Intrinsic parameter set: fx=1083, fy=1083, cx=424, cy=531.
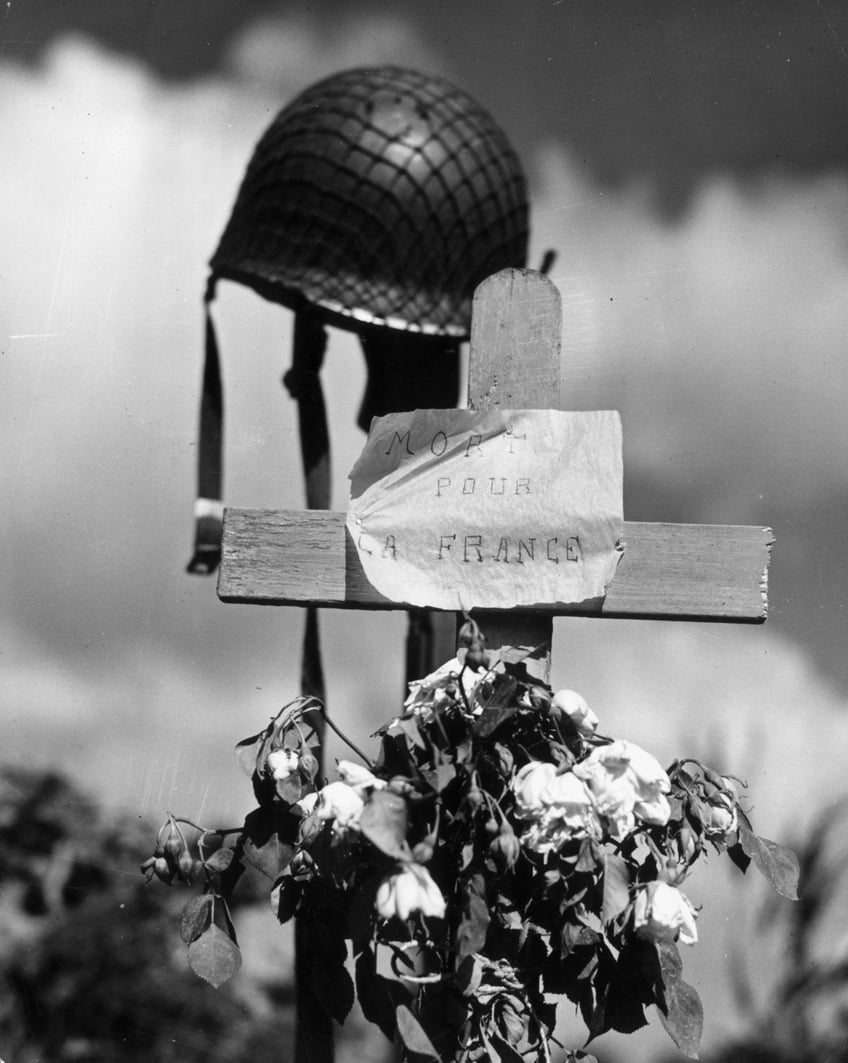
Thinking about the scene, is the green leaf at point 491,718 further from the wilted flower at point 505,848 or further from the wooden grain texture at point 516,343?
the wooden grain texture at point 516,343

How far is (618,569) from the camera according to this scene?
3.17 ft

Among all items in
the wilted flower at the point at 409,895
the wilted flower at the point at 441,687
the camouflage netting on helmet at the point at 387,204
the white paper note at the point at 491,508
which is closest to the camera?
the wilted flower at the point at 409,895

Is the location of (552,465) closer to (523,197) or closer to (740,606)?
(740,606)

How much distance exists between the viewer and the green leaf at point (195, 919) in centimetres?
84

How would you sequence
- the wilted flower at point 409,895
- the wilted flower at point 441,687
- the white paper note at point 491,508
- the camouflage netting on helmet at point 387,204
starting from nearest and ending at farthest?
the wilted flower at point 409,895 → the wilted flower at point 441,687 → the white paper note at point 491,508 → the camouflage netting on helmet at point 387,204

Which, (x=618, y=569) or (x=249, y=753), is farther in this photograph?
(x=618, y=569)

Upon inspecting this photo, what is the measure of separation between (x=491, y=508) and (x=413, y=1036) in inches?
16.7

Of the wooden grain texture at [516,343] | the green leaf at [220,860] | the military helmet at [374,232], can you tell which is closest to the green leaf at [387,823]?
the green leaf at [220,860]

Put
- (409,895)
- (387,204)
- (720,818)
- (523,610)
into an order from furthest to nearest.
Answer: (387,204) → (523,610) → (720,818) → (409,895)

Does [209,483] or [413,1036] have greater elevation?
[209,483]

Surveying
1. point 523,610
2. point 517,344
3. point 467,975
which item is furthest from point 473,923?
point 517,344

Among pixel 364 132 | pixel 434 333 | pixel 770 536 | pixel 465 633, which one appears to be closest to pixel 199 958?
pixel 465 633

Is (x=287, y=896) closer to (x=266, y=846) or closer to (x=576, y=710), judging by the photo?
(x=266, y=846)

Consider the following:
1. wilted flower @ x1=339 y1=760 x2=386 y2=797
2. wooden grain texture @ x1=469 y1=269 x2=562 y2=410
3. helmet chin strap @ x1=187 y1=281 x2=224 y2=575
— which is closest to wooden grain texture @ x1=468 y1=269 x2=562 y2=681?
wooden grain texture @ x1=469 y1=269 x2=562 y2=410
